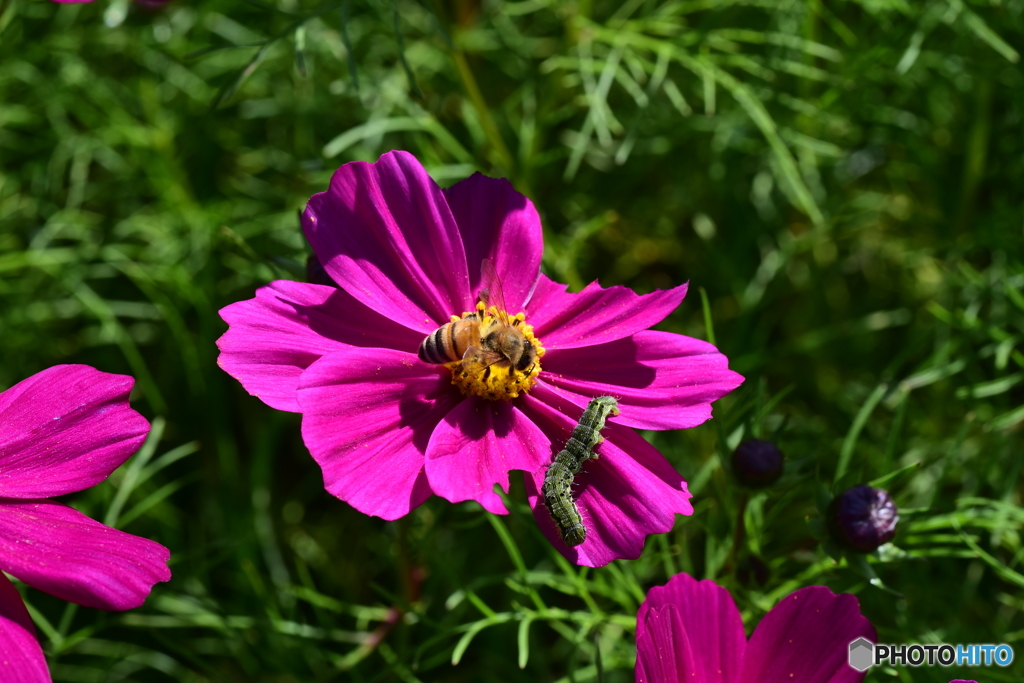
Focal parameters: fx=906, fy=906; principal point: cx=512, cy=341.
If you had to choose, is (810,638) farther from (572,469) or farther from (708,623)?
(572,469)

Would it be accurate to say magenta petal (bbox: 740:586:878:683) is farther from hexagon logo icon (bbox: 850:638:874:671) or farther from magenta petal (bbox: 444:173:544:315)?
magenta petal (bbox: 444:173:544:315)

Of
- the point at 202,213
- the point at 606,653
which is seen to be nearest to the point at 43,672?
the point at 606,653

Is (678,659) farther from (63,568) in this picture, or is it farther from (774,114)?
(774,114)

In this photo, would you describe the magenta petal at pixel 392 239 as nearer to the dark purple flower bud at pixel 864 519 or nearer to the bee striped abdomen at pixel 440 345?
the bee striped abdomen at pixel 440 345

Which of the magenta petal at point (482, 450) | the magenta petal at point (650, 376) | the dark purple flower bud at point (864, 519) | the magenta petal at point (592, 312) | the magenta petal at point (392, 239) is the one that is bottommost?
the dark purple flower bud at point (864, 519)

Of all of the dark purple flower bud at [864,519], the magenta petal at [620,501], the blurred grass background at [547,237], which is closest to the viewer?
the magenta petal at [620,501]

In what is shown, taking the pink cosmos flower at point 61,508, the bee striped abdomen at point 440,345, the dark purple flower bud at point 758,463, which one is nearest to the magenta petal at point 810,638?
the dark purple flower bud at point 758,463
